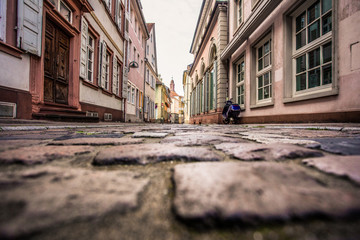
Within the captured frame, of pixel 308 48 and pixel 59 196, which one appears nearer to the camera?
pixel 59 196

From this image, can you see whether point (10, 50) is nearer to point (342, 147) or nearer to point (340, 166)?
point (340, 166)

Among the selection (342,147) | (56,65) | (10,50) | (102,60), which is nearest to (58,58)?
(56,65)

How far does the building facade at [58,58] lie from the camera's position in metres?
3.61

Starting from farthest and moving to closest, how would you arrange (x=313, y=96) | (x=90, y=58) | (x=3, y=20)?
(x=90, y=58) → (x=313, y=96) → (x=3, y=20)

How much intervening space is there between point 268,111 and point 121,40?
9280mm

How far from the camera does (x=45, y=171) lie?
0.59 m

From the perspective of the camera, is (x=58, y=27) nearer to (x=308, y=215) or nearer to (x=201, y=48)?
(x=308, y=215)

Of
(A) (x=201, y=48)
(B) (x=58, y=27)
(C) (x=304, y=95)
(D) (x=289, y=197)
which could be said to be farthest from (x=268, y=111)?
(A) (x=201, y=48)

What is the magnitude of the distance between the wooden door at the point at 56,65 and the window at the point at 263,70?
669 centimetres

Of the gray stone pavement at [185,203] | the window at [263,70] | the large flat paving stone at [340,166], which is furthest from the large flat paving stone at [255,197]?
the window at [263,70]

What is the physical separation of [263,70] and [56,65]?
267 inches

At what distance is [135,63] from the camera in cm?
1070

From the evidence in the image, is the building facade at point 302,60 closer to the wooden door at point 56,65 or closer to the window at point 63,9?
the window at point 63,9

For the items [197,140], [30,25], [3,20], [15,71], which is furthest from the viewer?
[30,25]
